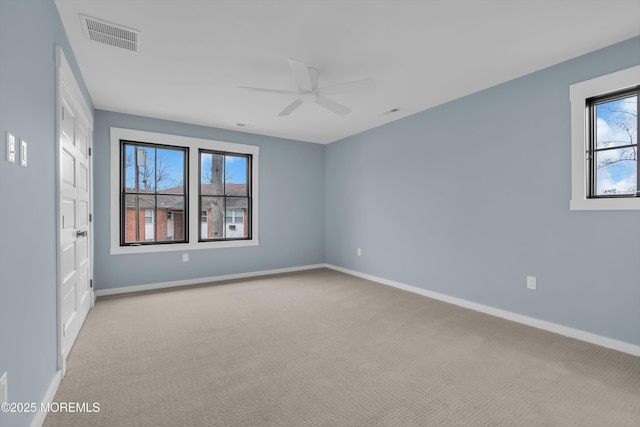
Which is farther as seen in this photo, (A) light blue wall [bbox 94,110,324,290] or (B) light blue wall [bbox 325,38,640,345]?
(A) light blue wall [bbox 94,110,324,290]

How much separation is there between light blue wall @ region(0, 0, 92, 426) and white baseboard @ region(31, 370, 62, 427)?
4 cm

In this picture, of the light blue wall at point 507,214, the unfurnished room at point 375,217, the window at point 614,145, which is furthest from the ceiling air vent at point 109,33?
the window at point 614,145

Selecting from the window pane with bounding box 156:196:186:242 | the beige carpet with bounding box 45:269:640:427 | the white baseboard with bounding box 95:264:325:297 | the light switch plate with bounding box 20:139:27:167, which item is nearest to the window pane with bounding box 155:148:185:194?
the window pane with bounding box 156:196:186:242

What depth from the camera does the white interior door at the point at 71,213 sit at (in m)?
2.22

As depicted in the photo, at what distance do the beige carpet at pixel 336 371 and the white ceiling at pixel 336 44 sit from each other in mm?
2608

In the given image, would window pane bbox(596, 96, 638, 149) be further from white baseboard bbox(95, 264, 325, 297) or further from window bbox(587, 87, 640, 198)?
white baseboard bbox(95, 264, 325, 297)

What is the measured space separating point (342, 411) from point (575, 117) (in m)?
3.20

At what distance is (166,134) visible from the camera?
470 centimetres

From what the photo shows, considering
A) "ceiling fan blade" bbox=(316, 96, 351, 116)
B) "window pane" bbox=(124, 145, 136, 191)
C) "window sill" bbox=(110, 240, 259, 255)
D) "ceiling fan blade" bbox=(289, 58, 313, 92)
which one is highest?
"ceiling fan blade" bbox=(289, 58, 313, 92)

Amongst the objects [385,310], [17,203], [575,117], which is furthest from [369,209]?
[17,203]

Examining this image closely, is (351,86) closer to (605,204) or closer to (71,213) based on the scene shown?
(605,204)

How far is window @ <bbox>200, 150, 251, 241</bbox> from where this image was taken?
17.1 feet

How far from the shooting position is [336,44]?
264 cm

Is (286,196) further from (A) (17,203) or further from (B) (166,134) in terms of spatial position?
(A) (17,203)
